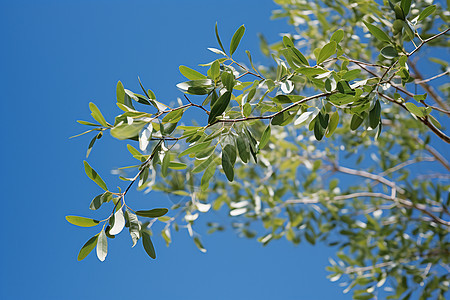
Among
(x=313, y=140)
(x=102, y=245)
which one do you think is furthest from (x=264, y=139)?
(x=313, y=140)

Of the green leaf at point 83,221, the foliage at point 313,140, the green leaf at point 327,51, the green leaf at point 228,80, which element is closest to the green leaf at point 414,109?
the foliage at point 313,140

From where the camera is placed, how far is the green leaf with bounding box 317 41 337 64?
66 centimetres

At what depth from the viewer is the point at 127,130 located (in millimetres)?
569

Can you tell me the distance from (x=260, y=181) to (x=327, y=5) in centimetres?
77

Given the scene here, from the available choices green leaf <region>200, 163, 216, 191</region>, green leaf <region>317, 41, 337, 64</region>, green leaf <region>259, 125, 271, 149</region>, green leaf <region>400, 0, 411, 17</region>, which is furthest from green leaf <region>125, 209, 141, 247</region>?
green leaf <region>400, 0, 411, 17</region>

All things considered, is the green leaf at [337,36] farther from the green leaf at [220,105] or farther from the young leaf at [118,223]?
the young leaf at [118,223]

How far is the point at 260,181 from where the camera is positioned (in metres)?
1.83

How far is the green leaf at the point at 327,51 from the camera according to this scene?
0.66 metres

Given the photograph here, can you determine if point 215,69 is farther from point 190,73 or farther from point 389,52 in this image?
point 389,52

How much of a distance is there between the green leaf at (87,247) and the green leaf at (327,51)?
0.46m

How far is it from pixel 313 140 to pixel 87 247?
141cm

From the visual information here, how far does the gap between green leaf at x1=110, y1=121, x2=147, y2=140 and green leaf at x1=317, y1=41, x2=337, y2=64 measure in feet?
1.02

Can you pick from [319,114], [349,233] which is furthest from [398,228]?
[319,114]

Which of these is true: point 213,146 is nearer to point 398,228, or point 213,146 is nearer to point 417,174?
point 398,228
